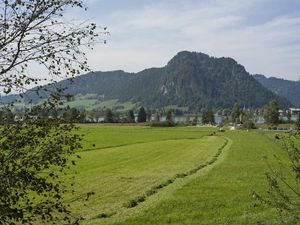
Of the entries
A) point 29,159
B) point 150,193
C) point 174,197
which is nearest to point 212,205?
point 174,197

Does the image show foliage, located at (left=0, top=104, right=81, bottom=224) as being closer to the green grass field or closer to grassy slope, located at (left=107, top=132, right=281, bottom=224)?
the green grass field

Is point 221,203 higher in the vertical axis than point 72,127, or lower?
lower

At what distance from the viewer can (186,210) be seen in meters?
23.2

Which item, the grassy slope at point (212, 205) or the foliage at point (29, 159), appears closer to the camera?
the foliage at point (29, 159)

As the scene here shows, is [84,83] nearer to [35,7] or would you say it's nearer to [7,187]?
[35,7]

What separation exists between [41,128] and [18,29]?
6.40 ft

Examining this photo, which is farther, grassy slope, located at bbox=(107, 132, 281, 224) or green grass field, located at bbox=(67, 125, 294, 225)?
green grass field, located at bbox=(67, 125, 294, 225)

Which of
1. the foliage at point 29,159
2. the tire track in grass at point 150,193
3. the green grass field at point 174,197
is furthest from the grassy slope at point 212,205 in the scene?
the foliage at point 29,159

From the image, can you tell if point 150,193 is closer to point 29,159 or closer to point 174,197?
point 174,197

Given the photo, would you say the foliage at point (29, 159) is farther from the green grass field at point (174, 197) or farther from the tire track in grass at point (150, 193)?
the tire track in grass at point (150, 193)

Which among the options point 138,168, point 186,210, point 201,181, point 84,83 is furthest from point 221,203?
point 138,168

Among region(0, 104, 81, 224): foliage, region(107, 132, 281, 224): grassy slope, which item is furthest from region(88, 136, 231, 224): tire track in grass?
region(0, 104, 81, 224): foliage

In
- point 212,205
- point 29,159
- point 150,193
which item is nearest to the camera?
point 29,159

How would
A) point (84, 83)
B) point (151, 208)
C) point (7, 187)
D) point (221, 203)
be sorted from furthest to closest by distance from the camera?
point (221, 203)
point (151, 208)
point (84, 83)
point (7, 187)
